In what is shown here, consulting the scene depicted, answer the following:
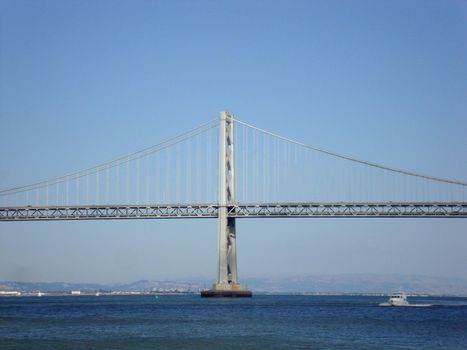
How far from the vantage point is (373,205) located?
77.6m

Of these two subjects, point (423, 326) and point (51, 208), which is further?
point (51, 208)

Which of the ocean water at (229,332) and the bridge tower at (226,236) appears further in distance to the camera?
the bridge tower at (226,236)

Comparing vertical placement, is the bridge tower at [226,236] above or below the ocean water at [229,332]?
above

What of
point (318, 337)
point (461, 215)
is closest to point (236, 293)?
point (461, 215)

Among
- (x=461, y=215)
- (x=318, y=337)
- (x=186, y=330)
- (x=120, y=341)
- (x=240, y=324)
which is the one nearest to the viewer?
(x=120, y=341)

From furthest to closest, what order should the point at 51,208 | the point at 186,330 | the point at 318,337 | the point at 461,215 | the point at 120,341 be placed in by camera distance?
1. the point at 51,208
2. the point at 461,215
3. the point at 186,330
4. the point at 318,337
5. the point at 120,341

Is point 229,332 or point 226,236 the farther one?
point 226,236

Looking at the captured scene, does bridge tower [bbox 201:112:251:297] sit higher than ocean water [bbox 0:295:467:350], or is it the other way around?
bridge tower [bbox 201:112:251:297]

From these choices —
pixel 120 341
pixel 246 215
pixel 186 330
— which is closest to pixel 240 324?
pixel 186 330

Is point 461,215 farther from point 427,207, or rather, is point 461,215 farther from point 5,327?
point 5,327

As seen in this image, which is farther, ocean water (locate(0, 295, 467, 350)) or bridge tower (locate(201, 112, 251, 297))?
→ bridge tower (locate(201, 112, 251, 297))

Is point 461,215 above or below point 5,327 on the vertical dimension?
above

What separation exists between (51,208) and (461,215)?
3604cm

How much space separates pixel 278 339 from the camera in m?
37.2
